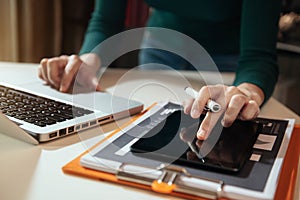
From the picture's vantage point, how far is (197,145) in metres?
0.66

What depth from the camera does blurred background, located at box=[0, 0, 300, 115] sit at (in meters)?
1.89

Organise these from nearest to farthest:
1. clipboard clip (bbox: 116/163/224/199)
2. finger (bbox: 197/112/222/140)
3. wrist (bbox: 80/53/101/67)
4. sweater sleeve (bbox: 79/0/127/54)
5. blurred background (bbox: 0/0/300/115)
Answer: clipboard clip (bbox: 116/163/224/199)
finger (bbox: 197/112/222/140)
wrist (bbox: 80/53/101/67)
sweater sleeve (bbox: 79/0/127/54)
blurred background (bbox: 0/0/300/115)

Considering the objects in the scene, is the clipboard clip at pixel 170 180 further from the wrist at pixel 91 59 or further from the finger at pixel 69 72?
the wrist at pixel 91 59

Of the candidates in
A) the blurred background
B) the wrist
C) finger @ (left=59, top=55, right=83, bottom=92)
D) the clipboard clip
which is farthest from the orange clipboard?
the blurred background

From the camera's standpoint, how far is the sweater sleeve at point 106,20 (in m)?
1.31

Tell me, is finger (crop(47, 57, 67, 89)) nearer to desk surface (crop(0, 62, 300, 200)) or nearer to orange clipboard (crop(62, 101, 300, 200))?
desk surface (crop(0, 62, 300, 200))

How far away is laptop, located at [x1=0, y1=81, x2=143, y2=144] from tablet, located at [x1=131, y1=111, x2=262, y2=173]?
131 millimetres

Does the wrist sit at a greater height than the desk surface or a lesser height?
greater

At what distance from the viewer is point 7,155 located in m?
0.68

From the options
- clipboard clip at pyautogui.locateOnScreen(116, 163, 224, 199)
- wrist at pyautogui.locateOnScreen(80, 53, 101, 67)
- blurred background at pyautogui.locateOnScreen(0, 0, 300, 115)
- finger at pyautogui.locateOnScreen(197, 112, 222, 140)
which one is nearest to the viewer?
clipboard clip at pyautogui.locateOnScreen(116, 163, 224, 199)

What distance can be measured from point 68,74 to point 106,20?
1.34 feet

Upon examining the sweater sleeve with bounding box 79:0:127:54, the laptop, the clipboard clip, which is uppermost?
the sweater sleeve with bounding box 79:0:127:54

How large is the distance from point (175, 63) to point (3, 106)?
695 mm

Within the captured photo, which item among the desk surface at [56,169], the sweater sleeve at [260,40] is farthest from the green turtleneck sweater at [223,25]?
the desk surface at [56,169]
